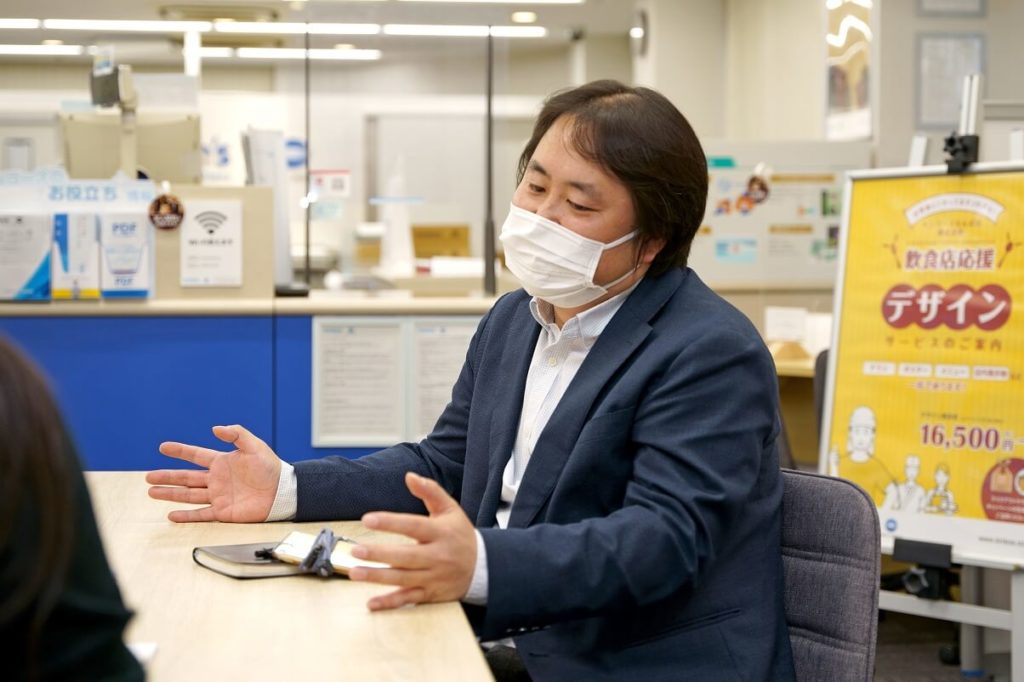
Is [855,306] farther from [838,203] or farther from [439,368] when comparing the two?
[838,203]

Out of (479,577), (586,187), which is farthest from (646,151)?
(479,577)

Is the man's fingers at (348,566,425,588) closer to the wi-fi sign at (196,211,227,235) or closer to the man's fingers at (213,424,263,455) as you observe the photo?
the man's fingers at (213,424,263,455)

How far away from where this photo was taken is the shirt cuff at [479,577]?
1200 mm

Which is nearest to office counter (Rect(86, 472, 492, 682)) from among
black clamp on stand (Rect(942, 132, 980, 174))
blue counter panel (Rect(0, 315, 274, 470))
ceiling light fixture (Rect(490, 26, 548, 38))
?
blue counter panel (Rect(0, 315, 274, 470))

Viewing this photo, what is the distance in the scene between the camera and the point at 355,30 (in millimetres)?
5027

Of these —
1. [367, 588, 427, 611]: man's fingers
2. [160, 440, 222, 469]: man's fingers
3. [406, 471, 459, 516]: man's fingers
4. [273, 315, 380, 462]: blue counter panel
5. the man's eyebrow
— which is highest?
the man's eyebrow

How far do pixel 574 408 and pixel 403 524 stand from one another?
37 centimetres

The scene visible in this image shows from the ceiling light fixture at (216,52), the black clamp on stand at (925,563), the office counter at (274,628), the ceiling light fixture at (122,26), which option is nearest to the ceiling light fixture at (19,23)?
the ceiling light fixture at (122,26)

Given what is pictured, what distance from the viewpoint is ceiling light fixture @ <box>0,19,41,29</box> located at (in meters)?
9.49

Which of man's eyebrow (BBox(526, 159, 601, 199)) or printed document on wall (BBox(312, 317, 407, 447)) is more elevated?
man's eyebrow (BBox(526, 159, 601, 199))

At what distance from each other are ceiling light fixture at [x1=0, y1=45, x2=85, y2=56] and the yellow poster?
9.15 meters

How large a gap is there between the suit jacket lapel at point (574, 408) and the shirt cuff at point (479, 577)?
243 millimetres

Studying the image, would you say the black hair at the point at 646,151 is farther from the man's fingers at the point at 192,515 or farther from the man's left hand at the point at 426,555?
the man's fingers at the point at 192,515

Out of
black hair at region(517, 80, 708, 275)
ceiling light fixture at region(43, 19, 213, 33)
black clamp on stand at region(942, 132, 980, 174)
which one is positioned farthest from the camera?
ceiling light fixture at region(43, 19, 213, 33)
